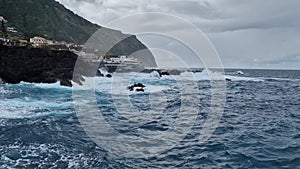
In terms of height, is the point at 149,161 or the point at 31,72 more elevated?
the point at 31,72

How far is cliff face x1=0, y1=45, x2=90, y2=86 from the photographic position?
4372cm

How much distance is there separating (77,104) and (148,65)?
168 metres

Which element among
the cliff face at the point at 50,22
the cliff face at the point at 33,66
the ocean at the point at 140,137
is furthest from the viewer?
the cliff face at the point at 50,22

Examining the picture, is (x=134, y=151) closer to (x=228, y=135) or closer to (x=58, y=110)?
(x=228, y=135)

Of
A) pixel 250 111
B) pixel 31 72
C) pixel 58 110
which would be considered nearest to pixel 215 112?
pixel 250 111

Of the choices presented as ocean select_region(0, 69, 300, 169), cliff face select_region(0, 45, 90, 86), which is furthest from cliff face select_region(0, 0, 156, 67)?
ocean select_region(0, 69, 300, 169)

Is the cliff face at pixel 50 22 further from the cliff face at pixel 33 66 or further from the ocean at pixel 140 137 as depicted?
the ocean at pixel 140 137

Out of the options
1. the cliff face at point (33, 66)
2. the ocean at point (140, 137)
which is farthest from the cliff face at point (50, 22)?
the ocean at point (140, 137)

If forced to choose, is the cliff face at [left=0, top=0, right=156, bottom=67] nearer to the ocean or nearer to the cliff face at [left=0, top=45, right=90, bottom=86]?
the cliff face at [left=0, top=45, right=90, bottom=86]

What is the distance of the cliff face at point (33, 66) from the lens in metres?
43.7

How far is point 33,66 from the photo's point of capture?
47000mm

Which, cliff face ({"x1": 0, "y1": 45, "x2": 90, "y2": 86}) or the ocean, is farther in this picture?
cliff face ({"x1": 0, "y1": 45, "x2": 90, "y2": 86})

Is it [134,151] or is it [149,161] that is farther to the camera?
[134,151]

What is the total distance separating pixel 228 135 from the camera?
17562 millimetres
